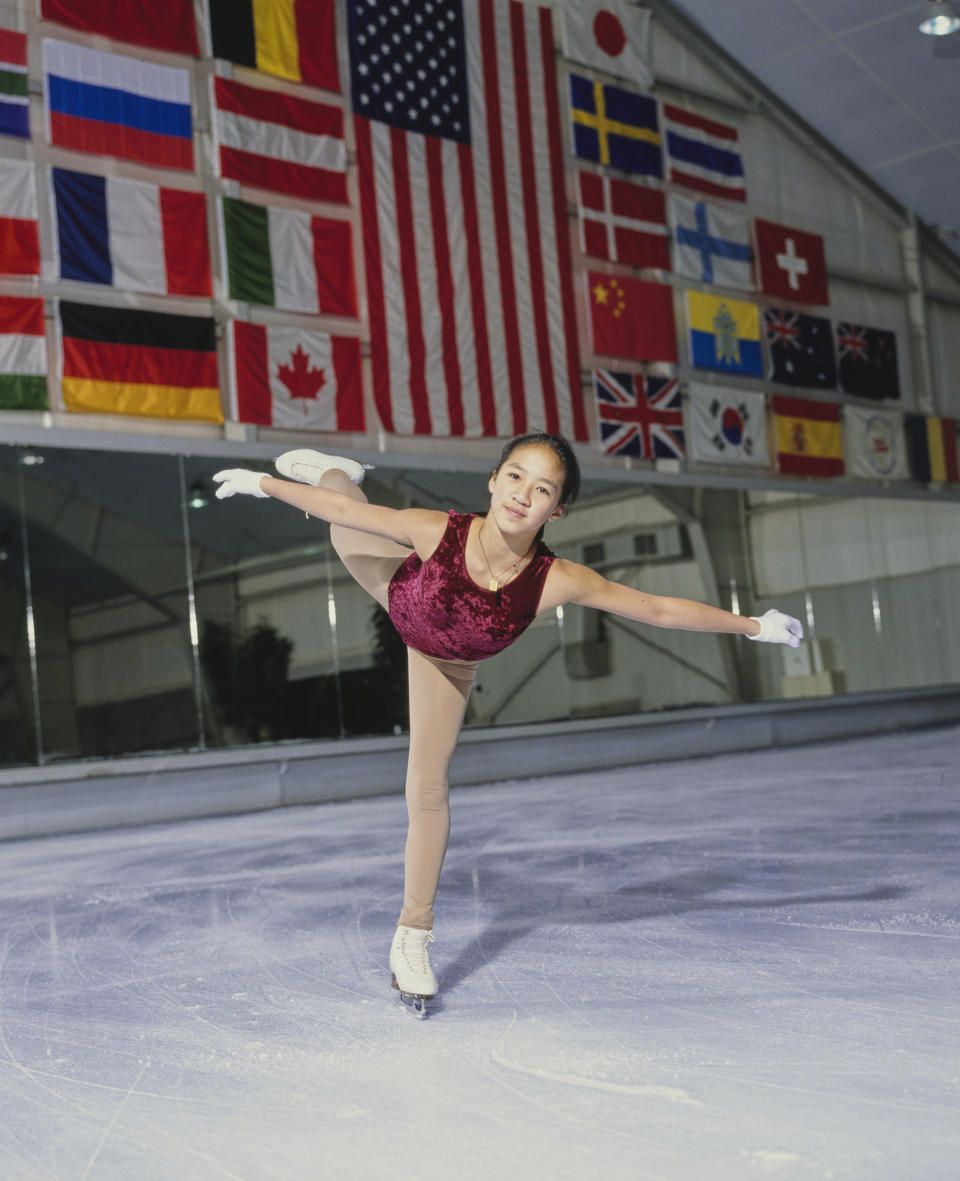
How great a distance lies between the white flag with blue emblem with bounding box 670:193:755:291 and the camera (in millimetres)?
A: 12570

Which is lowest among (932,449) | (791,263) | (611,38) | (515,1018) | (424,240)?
(515,1018)

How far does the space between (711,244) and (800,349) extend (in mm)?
1769

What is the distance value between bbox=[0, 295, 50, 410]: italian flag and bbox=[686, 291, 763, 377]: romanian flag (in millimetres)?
7025

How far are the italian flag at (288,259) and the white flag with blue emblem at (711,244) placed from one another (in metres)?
4.27

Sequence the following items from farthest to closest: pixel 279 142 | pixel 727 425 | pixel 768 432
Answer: pixel 768 432, pixel 727 425, pixel 279 142

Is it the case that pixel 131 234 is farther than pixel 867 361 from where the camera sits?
No

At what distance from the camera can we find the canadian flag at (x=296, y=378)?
9.27 m

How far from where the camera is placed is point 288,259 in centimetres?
966

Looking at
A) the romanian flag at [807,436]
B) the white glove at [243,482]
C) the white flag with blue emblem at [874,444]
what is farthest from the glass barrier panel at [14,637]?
the white flag with blue emblem at [874,444]

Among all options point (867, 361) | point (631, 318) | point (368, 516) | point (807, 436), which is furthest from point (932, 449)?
point (368, 516)

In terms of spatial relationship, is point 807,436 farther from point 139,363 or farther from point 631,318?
point 139,363

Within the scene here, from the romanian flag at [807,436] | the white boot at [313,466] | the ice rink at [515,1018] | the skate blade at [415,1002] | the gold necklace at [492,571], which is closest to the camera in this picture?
the ice rink at [515,1018]

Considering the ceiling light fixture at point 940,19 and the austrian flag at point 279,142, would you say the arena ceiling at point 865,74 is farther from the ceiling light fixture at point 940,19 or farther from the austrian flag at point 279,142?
the austrian flag at point 279,142

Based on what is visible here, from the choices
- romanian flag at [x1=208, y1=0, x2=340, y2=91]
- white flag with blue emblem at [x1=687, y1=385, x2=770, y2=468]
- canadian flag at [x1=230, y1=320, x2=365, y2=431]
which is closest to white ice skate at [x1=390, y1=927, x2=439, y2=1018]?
canadian flag at [x1=230, y1=320, x2=365, y2=431]
